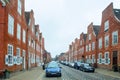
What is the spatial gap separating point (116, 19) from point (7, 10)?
19.4m

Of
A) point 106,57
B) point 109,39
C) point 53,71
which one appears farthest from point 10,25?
point 106,57

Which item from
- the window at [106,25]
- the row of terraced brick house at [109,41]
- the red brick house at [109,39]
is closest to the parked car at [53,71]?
the row of terraced brick house at [109,41]

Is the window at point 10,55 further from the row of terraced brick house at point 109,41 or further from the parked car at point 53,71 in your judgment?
the row of terraced brick house at point 109,41

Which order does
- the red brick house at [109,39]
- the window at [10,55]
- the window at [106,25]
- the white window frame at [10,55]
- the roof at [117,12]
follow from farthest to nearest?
the window at [106,25], the roof at [117,12], the red brick house at [109,39], the window at [10,55], the white window frame at [10,55]

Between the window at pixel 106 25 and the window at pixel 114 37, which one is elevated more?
the window at pixel 106 25

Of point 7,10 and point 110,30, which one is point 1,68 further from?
point 110,30

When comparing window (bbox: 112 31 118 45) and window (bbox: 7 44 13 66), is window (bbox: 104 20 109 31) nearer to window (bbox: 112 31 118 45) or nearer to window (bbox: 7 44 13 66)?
window (bbox: 112 31 118 45)

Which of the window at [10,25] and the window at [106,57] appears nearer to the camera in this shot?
the window at [10,25]

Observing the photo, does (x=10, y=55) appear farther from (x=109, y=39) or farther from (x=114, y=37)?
(x=109, y=39)

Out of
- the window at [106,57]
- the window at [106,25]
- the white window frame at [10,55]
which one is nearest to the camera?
the white window frame at [10,55]

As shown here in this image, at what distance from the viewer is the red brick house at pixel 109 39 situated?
3786 centimetres

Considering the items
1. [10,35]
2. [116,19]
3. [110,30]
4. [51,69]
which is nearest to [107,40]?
[110,30]

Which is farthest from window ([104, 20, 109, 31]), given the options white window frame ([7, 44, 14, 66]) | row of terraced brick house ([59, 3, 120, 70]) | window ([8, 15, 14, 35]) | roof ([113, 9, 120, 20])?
white window frame ([7, 44, 14, 66])

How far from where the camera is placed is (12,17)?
27.6 metres
